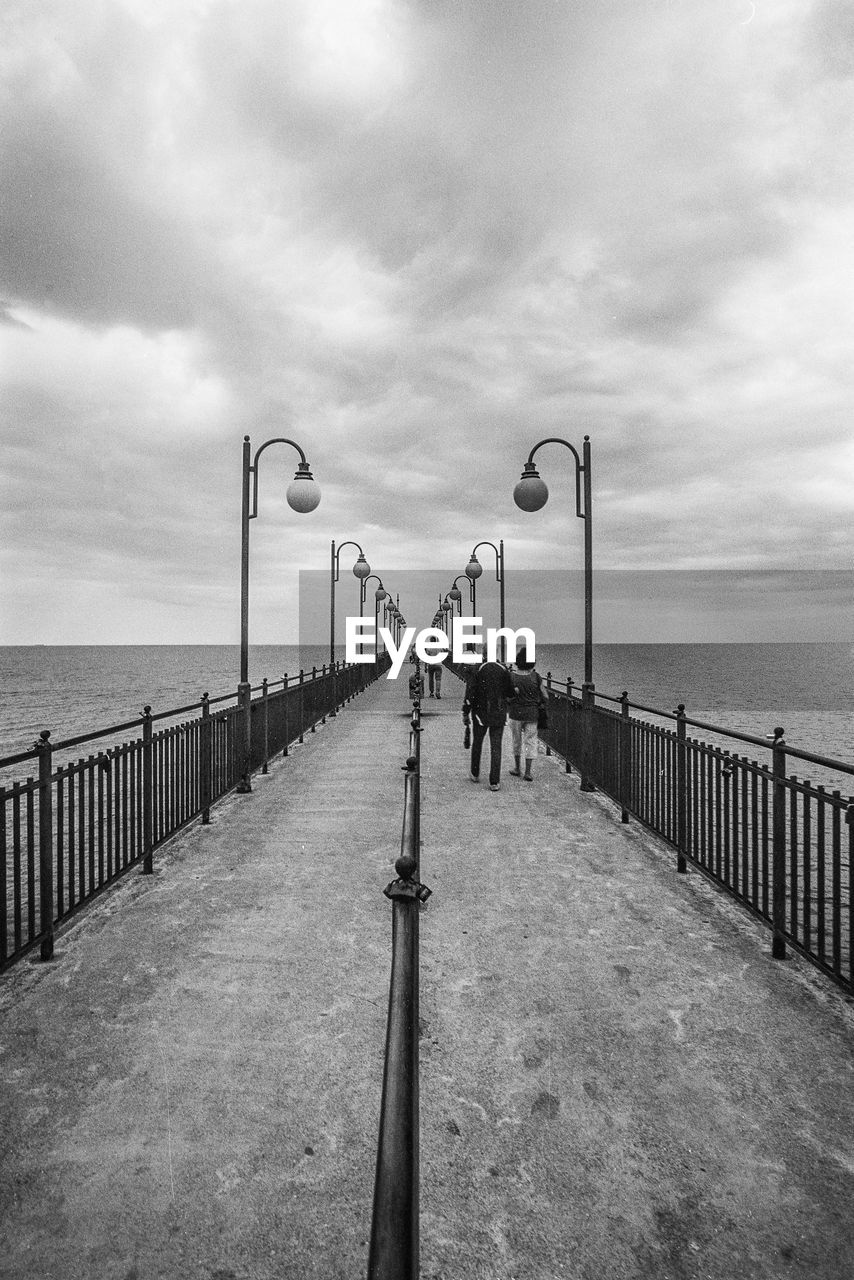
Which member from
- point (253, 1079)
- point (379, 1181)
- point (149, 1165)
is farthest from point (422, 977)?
point (379, 1181)

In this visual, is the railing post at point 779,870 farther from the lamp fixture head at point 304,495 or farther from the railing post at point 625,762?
the lamp fixture head at point 304,495

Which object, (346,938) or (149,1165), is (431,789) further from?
(149,1165)

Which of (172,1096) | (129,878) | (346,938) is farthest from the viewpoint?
(129,878)

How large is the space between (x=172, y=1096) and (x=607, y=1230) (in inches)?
76.1

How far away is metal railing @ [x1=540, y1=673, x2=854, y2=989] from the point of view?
4188 millimetres

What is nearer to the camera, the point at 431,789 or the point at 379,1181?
the point at 379,1181

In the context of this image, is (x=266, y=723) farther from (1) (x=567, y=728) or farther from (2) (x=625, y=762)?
(2) (x=625, y=762)

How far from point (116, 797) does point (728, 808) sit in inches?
220

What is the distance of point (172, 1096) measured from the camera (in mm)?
3135

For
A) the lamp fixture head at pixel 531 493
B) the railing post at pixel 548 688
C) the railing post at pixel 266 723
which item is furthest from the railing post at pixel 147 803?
the railing post at pixel 548 688

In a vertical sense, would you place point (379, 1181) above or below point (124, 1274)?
above

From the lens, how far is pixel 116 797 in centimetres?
617

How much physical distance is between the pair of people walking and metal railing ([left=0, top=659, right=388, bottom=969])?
340cm

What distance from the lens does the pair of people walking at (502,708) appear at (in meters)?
10.1
